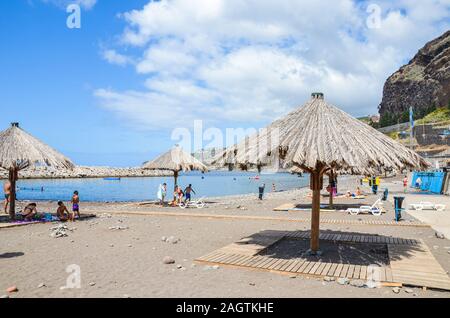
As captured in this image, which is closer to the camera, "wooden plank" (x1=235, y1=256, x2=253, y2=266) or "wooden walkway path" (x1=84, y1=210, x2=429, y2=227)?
"wooden plank" (x1=235, y1=256, x2=253, y2=266)

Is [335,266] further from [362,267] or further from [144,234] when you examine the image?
[144,234]

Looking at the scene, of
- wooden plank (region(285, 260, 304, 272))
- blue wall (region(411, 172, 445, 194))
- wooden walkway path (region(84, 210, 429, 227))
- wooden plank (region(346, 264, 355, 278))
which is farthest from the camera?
blue wall (region(411, 172, 445, 194))

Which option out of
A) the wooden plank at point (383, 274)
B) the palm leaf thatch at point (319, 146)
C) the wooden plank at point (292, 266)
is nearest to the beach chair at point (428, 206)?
the palm leaf thatch at point (319, 146)

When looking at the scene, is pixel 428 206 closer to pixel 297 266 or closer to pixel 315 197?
pixel 315 197

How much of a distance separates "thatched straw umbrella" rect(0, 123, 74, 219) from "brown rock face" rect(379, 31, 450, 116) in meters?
123

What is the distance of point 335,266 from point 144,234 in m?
6.61

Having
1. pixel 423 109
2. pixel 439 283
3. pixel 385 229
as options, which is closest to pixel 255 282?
pixel 439 283

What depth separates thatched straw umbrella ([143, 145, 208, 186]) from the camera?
23.5 metres

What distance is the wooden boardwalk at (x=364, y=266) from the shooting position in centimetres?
647

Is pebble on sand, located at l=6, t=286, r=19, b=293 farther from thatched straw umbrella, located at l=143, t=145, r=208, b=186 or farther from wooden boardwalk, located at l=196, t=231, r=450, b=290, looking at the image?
thatched straw umbrella, located at l=143, t=145, r=208, b=186

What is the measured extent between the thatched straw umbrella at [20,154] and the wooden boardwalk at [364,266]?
383 inches

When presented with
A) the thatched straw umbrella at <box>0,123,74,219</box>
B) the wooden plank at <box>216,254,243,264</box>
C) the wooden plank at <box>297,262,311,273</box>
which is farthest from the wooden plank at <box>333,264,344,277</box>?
the thatched straw umbrella at <box>0,123,74,219</box>
